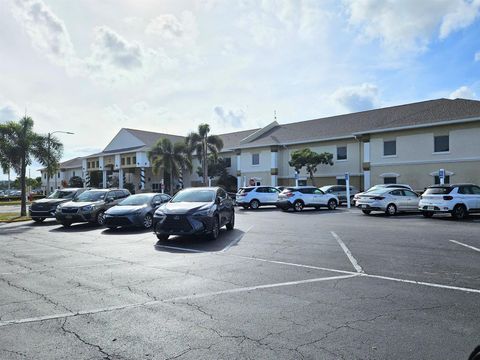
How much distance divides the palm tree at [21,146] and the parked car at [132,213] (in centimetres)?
1195

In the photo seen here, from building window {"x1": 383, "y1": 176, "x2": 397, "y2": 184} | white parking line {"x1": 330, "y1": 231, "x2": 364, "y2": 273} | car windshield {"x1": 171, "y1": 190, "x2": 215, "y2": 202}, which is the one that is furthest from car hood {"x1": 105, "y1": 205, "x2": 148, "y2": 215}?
building window {"x1": 383, "y1": 176, "x2": 397, "y2": 184}

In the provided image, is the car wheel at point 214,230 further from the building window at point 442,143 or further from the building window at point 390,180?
the building window at point 390,180

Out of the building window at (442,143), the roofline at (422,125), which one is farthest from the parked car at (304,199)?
the building window at (442,143)

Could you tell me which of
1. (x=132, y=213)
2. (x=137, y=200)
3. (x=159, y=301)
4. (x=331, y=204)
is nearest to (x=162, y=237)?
(x=132, y=213)

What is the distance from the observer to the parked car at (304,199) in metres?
24.7

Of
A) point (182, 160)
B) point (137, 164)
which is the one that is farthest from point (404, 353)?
point (137, 164)

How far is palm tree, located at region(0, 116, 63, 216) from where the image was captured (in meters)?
23.4

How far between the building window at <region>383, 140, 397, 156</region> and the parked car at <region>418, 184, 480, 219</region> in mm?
17171

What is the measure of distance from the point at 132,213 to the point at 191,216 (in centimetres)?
440

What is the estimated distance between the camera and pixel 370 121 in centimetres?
3944

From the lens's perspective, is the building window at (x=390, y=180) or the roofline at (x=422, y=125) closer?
the roofline at (x=422, y=125)

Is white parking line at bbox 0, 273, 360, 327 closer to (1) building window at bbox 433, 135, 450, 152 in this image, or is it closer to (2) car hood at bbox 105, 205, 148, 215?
(2) car hood at bbox 105, 205, 148, 215

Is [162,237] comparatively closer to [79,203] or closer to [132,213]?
[132,213]

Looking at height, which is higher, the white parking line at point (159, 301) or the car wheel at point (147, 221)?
the car wheel at point (147, 221)
